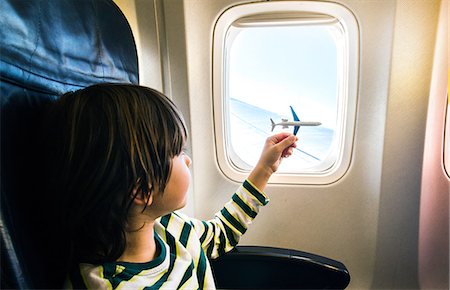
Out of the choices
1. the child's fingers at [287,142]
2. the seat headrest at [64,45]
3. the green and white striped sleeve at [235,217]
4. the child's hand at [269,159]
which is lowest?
the green and white striped sleeve at [235,217]

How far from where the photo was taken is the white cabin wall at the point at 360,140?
3.40 feet

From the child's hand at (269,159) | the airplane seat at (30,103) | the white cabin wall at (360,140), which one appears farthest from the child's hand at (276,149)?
the airplane seat at (30,103)

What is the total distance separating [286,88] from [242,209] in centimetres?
54

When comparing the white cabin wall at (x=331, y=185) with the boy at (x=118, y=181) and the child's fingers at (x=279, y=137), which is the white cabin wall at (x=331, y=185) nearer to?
the child's fingers at (x=279, y=137)

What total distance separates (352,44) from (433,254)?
2.53 feet

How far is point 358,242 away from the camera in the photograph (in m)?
1.26

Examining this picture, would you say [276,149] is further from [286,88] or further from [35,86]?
[35,86]

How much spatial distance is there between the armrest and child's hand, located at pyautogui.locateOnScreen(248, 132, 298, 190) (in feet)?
0.66

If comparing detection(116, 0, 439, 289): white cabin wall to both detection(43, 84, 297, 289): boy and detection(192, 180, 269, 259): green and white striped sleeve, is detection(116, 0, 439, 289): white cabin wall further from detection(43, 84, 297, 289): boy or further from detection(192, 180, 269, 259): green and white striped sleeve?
detection(43, 84, 297, 289): boy

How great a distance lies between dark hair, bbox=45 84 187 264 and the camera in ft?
1.69

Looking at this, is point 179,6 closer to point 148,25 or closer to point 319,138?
point 148,25

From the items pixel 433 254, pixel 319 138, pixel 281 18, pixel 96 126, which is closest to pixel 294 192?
pixel 319 138

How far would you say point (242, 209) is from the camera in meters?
0.92

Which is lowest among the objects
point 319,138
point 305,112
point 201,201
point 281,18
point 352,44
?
point 201,201
